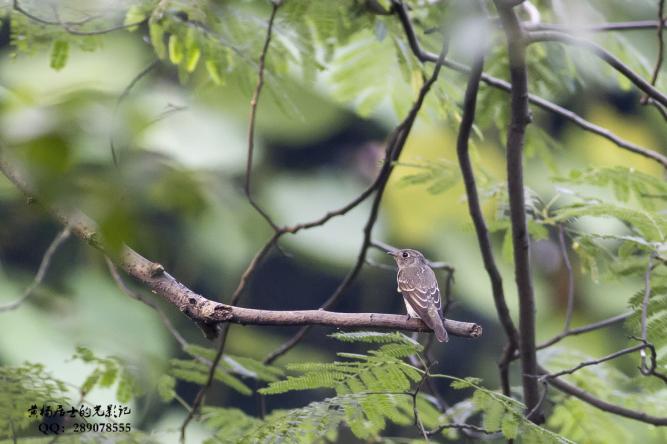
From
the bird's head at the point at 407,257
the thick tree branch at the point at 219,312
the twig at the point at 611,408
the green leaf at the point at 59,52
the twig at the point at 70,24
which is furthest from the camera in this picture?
the bird's head at the point at 407,257

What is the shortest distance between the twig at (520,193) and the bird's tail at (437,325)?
0.36m

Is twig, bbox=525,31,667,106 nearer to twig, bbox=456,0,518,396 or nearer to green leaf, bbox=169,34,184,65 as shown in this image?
twig, bbox=456,0,518,396

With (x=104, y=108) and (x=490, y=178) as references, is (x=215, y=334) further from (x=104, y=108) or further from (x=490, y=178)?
(x=490, y=178)

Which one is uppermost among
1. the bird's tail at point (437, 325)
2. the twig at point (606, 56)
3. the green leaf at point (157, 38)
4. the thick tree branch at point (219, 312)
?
the twig at point (606, 56)

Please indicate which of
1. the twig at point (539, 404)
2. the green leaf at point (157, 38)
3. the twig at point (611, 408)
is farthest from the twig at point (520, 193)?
the green leaf at point (157, 38)

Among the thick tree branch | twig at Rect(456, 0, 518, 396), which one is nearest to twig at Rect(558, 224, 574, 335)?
twig at Rect(456, 0, 518, 396)

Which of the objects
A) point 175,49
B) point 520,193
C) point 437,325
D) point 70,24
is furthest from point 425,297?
point 70,24

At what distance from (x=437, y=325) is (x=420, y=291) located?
0.50 meters

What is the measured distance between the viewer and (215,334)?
7.29 ft

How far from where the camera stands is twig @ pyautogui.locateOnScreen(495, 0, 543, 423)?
2.80m

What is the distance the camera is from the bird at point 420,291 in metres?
2.82

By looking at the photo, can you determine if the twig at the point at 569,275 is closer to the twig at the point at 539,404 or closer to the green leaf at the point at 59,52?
the twig at the point at 539,404

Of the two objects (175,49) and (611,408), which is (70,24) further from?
(611,408)

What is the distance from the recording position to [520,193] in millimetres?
2945
